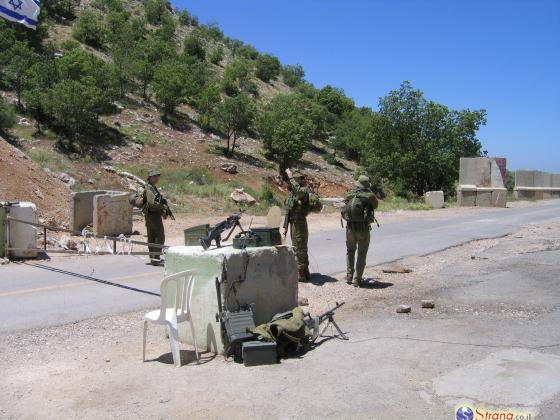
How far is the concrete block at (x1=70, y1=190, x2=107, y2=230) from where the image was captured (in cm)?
1554

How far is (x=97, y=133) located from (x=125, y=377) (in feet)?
99.4

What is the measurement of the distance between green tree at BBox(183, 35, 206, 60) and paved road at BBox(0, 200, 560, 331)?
51.9 metres

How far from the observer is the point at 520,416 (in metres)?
4.42

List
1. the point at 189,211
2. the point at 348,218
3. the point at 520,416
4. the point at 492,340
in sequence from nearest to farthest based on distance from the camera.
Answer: the point at 520,416 → the point at 492,340 → the point at 348,218 → the point at 189,211

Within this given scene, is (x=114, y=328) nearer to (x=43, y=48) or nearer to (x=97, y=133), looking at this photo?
(x=97, y=133)

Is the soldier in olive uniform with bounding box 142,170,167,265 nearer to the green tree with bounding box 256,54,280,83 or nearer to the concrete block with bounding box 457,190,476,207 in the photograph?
the concrete block with bounding box 457,190,476,207

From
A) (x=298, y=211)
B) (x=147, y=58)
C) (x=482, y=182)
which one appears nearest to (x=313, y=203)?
(x=298, y=211)

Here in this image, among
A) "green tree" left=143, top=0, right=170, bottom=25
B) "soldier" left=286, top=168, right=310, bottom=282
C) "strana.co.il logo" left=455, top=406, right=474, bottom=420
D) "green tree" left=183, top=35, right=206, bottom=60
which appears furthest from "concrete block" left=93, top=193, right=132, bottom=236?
"green tree" left=143, top=0, right=170, bottom=25

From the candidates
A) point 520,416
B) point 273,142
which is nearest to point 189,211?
point 520,416

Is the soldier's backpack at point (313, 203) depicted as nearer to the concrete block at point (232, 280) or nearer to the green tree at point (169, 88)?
the concrete block at point (232, 280)

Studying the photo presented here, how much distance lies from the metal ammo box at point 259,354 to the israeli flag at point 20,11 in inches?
479

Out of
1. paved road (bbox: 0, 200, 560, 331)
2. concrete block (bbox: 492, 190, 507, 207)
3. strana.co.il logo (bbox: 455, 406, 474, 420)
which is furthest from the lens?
concrete block (bbox: 492, 190, 507, 207)

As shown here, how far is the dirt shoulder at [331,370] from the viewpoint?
15.3ft

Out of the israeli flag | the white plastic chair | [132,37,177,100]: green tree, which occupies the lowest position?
the white plastic chair
